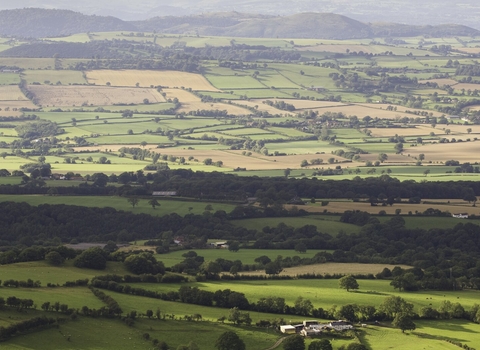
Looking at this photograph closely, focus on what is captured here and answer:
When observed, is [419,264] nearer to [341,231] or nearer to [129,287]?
[341,231]

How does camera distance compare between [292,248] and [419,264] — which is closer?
[419,264]

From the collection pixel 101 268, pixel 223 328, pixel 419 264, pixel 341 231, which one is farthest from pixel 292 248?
pixel 223 328

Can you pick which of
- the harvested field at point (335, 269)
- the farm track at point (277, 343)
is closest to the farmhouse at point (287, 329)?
the farm track at point (277, 343)

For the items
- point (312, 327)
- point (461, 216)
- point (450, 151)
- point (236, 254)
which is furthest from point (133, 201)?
point (450, 151)

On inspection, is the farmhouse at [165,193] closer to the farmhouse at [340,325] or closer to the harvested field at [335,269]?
the harvested field at [335,269]

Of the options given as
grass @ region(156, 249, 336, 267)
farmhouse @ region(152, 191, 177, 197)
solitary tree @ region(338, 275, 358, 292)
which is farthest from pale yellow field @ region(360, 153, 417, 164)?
solitary tree @ region(338, 275, 358, 292)

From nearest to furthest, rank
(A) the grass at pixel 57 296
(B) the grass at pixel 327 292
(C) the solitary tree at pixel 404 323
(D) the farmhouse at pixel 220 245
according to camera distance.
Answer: (A) the grass at pixel 57 296
(C) the solitary tree at pixel 404 323
(B) the grass at pixel 327 292
(D) the farmhouse at pixel 220 245
